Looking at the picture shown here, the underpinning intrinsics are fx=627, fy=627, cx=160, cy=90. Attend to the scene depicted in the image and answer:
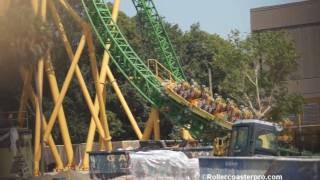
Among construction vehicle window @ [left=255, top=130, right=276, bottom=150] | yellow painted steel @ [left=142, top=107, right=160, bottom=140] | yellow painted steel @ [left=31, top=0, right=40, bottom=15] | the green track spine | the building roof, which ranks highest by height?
the building roof

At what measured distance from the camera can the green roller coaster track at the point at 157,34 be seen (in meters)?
39.9

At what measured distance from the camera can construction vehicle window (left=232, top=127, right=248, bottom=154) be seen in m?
16.9

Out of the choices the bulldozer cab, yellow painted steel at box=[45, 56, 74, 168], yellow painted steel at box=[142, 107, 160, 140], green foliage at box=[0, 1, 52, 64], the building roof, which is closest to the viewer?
the bulldozer cab

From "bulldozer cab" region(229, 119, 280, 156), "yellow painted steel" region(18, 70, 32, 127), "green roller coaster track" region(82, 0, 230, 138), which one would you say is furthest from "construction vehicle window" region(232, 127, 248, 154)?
"yellow painted steel" region(18, 70, 32, 127)

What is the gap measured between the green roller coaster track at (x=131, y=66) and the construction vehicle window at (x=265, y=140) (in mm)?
15132

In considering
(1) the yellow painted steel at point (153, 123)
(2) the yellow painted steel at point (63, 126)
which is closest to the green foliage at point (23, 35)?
(2) the yellow painted steel at point (63, 126)

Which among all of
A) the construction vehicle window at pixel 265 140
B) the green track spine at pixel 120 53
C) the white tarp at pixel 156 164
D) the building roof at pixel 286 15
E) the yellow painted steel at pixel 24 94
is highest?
the building roof at pixel 286 15

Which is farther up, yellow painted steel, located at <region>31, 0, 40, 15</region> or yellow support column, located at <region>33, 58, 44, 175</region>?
yellow painted steel, located at <region>31, 0, 40, 15</region>

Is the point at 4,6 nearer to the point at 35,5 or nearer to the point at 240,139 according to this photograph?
the point at 35,5

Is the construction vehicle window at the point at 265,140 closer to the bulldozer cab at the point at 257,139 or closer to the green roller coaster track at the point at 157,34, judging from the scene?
the bulldozer cab at the point at 257,139

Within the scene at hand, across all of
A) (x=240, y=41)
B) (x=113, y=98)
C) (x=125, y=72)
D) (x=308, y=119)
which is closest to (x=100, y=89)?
(x=125, y=72)

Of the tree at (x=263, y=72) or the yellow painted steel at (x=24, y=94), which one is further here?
the yellow painted steel at (x=24, y=94)

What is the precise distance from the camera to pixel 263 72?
34.0m

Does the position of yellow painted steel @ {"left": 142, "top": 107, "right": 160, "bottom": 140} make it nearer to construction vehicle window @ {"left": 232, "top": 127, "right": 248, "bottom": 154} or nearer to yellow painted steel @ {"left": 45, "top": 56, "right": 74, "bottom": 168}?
yellow painted steel @ {"left": 45, "top": 56, "right": 74, "bottom": 168}
